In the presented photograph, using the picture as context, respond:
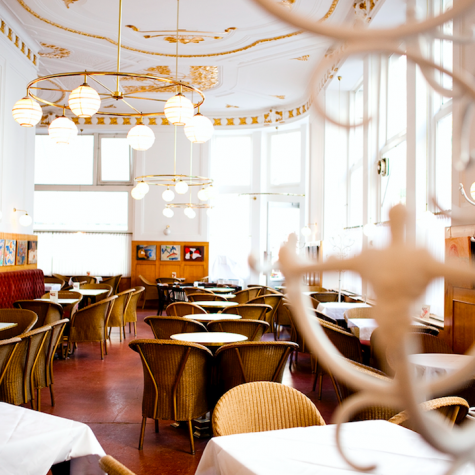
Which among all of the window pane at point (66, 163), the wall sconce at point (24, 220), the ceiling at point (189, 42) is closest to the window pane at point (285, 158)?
the ceiling at point (189, 42)

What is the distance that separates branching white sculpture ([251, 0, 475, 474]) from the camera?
28cm

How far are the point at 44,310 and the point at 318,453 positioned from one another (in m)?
5.17

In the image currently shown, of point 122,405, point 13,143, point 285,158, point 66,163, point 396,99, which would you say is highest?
point 285,158

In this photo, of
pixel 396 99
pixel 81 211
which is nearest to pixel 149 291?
pixel 81 211

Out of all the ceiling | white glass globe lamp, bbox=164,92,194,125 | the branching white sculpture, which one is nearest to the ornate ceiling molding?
the ceiling

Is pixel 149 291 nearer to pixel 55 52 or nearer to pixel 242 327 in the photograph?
pixel 55 52

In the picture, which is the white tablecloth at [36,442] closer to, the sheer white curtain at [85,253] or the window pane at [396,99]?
the window pane at [396,99]

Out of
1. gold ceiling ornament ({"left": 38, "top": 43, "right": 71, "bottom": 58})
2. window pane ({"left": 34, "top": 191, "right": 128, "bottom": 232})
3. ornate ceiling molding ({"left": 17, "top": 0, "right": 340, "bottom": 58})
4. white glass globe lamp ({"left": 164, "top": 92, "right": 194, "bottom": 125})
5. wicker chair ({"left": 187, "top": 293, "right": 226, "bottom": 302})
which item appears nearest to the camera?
white glass globe lamp ({"left": 164, "top": 92, "right": 194, "bottom": 125})

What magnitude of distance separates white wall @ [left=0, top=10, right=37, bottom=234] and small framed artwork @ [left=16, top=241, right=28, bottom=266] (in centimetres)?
24

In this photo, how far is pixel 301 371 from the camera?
647 centimetres

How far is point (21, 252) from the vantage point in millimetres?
8992

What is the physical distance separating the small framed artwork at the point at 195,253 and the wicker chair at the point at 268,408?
11.5 meters

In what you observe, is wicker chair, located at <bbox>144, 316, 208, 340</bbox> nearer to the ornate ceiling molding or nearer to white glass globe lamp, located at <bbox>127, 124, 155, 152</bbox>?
white glass globe lamp, located at <bbox>127, 124, 155, 152</bbox>

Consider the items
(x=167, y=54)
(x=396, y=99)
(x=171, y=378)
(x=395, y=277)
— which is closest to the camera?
(x=395, y=277)
